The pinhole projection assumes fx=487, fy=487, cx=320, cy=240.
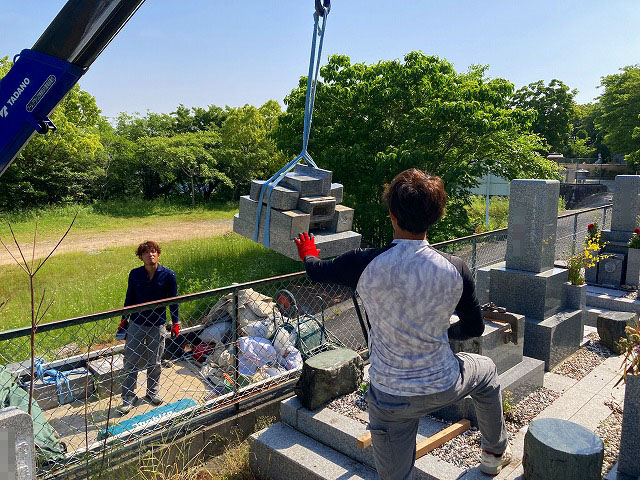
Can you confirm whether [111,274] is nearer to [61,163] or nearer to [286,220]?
[286,220]

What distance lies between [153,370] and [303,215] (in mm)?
2749

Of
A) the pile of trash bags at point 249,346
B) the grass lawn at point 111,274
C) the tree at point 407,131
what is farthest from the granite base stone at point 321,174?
the tree at point 407,131

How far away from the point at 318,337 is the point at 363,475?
11.5ft

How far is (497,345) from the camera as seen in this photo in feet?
15.2

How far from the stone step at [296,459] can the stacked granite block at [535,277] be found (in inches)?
114

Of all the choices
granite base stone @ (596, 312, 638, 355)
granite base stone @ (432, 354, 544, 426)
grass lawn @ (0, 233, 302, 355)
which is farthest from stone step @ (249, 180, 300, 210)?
grass lawn @ (0, 233, 302, 355)

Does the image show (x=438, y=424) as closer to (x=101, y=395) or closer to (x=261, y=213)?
(x=261, y=213)

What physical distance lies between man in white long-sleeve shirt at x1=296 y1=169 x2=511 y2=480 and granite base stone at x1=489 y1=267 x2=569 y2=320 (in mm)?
3437

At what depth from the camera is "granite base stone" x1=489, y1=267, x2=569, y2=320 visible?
5676mm

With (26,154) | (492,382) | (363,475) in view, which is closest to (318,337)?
(363,475)

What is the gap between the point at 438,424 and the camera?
401cm

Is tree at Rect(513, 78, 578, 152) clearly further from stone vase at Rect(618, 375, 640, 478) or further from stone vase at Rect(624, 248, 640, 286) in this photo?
stone vase at Rect(618, 375, 640, 478)

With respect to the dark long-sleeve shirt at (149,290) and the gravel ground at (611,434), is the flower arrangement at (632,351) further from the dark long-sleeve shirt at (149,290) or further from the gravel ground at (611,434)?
the dark long-sleeve shirt at (149,290)

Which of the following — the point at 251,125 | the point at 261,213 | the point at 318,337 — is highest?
the point at 251,125
